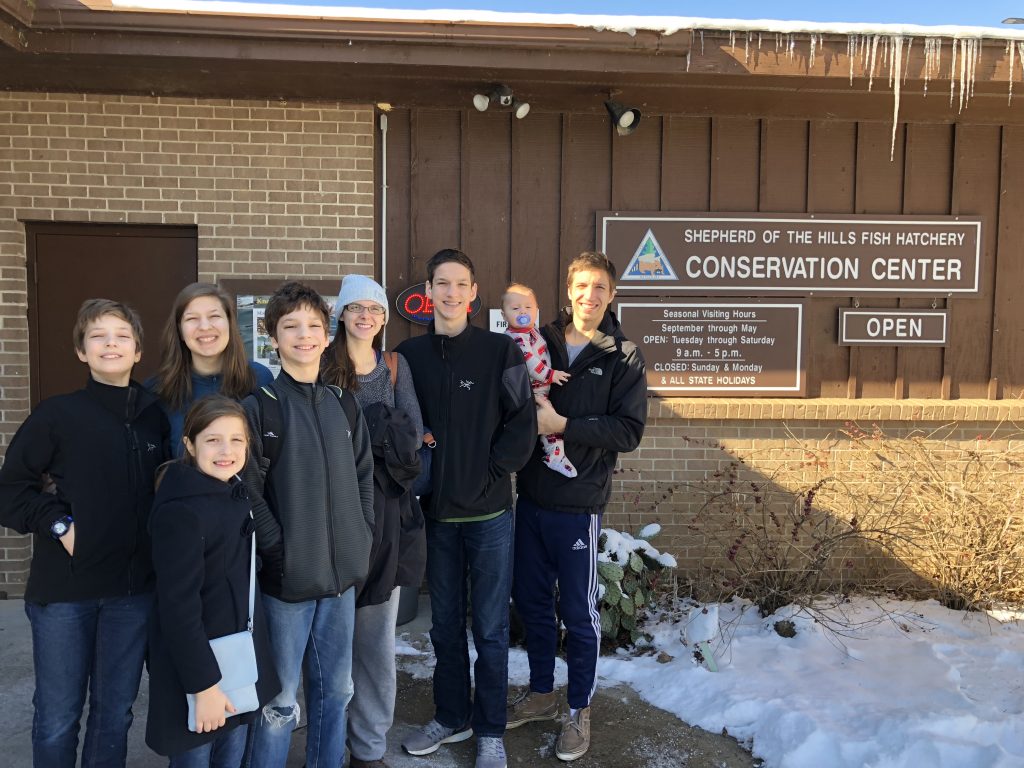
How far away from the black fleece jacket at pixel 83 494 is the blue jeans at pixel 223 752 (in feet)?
1.87

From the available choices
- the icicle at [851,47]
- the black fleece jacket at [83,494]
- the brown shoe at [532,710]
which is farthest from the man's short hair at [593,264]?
the icicle at [851,47]

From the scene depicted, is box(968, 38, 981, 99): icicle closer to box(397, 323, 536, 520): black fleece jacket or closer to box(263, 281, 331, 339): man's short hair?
box(397, 323, 536, 520): black fleece jacket

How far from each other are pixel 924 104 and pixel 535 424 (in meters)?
3.92

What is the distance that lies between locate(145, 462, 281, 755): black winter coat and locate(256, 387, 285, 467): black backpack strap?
0.55 feet

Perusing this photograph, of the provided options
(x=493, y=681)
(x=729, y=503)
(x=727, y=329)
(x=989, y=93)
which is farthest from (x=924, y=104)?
(x=493, y=681)

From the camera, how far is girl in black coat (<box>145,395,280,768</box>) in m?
2.29

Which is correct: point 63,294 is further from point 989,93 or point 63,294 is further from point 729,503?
point 989,93

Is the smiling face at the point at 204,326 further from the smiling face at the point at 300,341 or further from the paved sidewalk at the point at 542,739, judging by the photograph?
the paved sidewalk at the point at 542,739

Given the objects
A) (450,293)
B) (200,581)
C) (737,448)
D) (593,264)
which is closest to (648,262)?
(737,448)

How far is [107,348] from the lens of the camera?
2639 mm

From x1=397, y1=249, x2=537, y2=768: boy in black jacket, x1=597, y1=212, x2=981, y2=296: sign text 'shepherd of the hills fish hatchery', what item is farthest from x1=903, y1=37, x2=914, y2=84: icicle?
x1=397, y1=249, x2=537, y2=768: boy in black jacket

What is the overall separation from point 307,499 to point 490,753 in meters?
1.46

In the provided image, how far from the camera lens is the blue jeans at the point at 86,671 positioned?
2.58 m

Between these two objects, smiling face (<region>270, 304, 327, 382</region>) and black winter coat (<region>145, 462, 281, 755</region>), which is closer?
black winter coat (<region>145, 462, 281, 755</region>)
